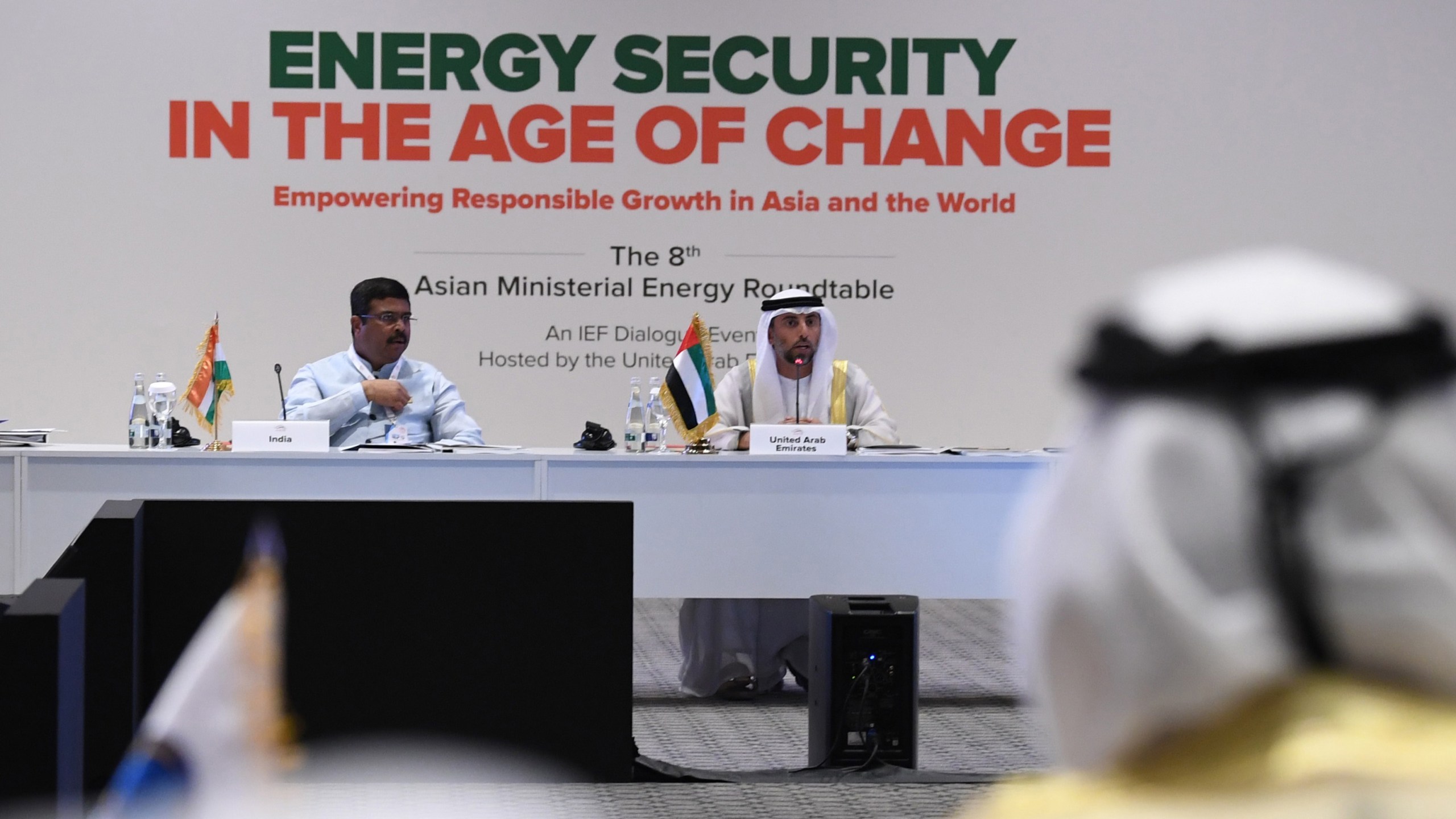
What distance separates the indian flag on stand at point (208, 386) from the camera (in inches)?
203

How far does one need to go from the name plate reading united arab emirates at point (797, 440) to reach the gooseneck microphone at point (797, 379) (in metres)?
0.74

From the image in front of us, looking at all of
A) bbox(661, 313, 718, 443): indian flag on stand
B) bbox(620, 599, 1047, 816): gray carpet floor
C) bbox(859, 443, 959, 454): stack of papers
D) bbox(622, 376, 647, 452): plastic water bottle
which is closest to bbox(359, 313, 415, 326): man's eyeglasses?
bbox(622, 376, 647, 452): plastic water bottle

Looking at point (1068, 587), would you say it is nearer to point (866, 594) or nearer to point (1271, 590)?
point (1271, 590)

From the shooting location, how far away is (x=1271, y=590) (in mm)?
486

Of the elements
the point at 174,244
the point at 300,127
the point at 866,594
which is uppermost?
the point at 300,127

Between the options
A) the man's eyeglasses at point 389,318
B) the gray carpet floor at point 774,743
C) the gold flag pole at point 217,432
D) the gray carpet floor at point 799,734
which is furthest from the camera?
the man's eyeglasses at point 389,318

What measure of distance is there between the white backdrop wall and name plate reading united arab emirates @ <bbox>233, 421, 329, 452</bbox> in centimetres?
232

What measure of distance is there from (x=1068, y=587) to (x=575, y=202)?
269 inches

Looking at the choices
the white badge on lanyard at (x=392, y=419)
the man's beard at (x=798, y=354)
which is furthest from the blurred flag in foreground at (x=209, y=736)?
the man's beard at (x=798, y=354)

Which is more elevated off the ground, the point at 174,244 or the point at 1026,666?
the point at 174,244

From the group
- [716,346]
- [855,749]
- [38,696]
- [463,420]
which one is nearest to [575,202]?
[716,346]

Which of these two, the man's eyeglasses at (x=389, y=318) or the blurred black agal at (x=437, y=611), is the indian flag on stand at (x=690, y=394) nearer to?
the man's eyeglasses at (x=389, y=318)

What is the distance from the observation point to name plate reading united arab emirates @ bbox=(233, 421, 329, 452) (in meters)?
4.77

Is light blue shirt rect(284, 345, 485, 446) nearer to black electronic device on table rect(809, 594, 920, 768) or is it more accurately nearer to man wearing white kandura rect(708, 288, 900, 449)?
man wearing white kandura rect(708, 288, 900, 449)
